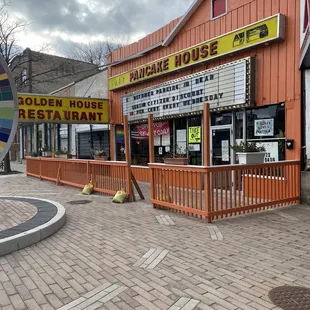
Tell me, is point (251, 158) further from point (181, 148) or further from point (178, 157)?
point (181, 148)

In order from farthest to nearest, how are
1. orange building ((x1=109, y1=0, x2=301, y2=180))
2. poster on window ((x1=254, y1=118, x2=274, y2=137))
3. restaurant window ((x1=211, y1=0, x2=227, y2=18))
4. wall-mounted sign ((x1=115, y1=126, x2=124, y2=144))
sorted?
wall-mounted sign ((x1=115, y1=126, x2=124, y2=144))
restaurant window ((x1=211, y1=0, x2=227, y2=18))
poster on window ((x1=254, y1=118, x2=274, y2=137))
orange building ((x1=109, y1=0, x2=301, y2=180))

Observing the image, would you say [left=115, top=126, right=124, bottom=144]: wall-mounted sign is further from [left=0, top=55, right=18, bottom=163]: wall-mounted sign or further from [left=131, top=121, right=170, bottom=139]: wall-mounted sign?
[left=0, top=55, right=18, bottom=163]: wall-mounted sign

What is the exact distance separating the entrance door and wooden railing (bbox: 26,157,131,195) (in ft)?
10.7

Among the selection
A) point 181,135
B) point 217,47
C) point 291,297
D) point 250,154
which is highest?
point 217,47

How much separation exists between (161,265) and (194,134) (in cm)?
751

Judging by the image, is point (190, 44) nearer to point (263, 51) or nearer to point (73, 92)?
point (263, 51)

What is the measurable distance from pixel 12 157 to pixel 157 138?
81.1 feet

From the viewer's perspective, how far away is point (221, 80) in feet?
31.3

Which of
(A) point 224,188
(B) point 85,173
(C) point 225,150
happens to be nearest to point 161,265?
(A) point 224,188

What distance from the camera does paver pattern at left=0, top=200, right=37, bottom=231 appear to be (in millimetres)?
5793

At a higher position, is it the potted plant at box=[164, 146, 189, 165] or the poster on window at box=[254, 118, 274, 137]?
the poster on window at box=[254, 118, 274, 137]

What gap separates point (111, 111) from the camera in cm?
1524

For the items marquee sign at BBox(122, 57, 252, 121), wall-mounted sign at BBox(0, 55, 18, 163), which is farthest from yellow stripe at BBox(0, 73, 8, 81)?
marquee sign at BBox(122, 57, 252, 121)

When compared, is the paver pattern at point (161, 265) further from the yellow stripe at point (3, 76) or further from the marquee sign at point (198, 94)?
the marquee sign at point (198, 94)
